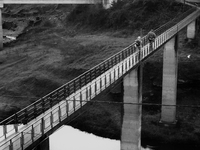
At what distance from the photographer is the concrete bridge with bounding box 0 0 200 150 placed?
19547mm

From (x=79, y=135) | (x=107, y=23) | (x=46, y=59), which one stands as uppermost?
(x=107, y=23)

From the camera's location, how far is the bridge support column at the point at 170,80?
41.9 meters

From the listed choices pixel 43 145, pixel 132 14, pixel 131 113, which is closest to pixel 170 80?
pixel 131 113

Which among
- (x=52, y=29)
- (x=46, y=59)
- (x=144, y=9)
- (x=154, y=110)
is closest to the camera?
(x=154, y=110)

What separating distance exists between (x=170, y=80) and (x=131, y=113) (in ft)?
40.7

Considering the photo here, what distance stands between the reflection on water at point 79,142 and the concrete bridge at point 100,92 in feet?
13.1

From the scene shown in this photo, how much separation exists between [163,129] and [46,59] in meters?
28.7

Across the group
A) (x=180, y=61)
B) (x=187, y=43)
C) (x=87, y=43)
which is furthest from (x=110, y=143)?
(x=87, y=43)

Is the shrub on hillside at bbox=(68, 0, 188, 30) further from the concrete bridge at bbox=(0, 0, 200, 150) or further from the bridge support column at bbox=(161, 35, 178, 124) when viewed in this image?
the bridge support column at bbox=(161, 35, 178, 124)

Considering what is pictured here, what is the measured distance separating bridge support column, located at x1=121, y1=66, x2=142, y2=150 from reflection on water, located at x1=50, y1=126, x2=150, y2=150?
5.45m

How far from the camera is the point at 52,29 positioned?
79.1 metres

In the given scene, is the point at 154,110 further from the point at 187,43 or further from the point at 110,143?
the point at 187,43

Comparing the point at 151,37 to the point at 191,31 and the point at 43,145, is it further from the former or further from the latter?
the point at 191,31

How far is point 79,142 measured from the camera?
3853 cm
